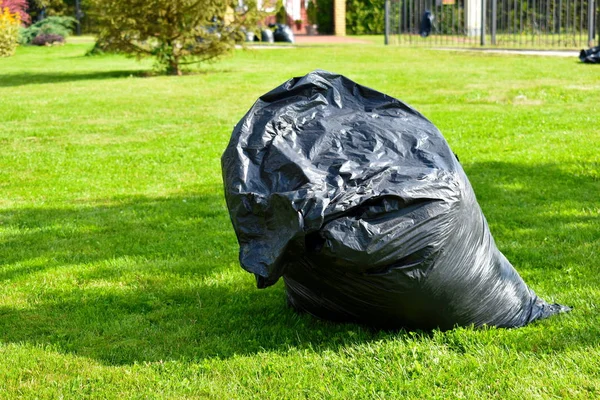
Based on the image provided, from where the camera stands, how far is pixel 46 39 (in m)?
29.4

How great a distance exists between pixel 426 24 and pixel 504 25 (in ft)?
9.00

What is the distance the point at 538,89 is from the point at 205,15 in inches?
271

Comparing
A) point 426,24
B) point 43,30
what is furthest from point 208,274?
point 43,30

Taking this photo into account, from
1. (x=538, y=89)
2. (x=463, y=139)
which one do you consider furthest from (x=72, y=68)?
(x=463, y=139)

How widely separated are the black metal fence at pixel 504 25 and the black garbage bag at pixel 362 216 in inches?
778

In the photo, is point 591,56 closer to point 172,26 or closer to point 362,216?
point 172,26

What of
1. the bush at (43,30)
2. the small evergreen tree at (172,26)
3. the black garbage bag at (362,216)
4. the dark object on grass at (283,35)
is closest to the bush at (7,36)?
the bush at (43,30)

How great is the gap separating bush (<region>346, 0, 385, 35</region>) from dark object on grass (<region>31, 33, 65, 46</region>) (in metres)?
13.9

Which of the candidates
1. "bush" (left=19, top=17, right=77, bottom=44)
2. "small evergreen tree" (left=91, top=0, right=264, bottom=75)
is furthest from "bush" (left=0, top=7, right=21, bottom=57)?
"small evergreen tree" (left=91, top=0, right=264, bottom=75)

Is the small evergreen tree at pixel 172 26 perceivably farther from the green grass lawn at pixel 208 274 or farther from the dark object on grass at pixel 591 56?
the dark object on grass at pixel 591 56

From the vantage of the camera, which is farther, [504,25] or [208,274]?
[504,25]

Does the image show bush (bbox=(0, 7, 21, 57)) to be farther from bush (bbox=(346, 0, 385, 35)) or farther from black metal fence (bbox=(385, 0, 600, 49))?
bush (bbox=(346, 0, 385, 35))

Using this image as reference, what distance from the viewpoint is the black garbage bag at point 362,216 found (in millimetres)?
3367

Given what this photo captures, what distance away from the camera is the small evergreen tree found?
16422mm
